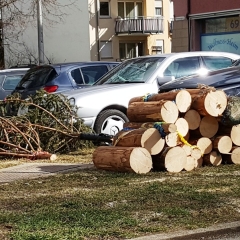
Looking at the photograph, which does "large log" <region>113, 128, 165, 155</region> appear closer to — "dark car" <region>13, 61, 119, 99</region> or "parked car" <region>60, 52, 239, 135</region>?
"parked car" <region>60, 52, 239, 135</region>

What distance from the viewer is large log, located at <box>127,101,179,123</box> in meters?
9.77

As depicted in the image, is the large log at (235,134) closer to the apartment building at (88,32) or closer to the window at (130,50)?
the apartment building at (88,32)

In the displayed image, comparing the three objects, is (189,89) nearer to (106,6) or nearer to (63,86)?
(63,86)

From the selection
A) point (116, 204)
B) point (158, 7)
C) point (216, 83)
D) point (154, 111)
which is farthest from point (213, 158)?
point (158, 7)

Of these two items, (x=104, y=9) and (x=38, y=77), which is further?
(x=104, y=9)

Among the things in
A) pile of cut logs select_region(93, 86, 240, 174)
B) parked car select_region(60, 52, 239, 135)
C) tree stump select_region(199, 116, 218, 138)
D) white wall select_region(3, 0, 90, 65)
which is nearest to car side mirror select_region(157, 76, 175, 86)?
parked car select_region(60, 52, 239, 135)

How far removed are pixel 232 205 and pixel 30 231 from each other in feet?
7.30

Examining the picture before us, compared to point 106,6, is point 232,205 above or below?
below

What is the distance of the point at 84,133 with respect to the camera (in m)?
12.2

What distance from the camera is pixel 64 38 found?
50.9 metres

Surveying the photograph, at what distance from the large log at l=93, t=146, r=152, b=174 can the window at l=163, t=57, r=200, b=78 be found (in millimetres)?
4190

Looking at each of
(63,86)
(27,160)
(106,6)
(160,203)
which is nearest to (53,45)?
(106,6)

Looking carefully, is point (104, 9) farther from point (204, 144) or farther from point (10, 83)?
point (204, 144)

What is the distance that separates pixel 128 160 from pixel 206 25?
1621 cm
